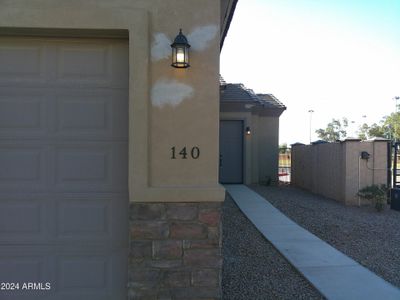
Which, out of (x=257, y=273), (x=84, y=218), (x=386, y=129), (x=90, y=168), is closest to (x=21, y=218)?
(x=84, y=218)

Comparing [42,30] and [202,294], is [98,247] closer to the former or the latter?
[202,294]

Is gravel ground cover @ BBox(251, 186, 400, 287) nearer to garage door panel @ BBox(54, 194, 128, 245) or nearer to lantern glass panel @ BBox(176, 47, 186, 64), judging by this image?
garage door panel @ BBox(54, 194, 128, 245)

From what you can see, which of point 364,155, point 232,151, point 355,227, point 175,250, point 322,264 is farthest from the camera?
point 232,151

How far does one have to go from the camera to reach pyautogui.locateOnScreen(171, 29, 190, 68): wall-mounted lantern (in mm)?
3736

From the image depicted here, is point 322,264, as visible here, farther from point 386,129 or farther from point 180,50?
point 386,129

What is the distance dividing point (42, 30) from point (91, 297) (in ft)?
9.40

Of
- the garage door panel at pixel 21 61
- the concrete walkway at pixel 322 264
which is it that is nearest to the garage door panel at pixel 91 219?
the garage door panel at pixel 21 61

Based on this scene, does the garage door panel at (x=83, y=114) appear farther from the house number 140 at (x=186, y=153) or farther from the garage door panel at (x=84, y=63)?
the house number 140 at (x=186, y=153)

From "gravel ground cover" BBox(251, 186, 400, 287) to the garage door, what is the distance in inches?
154

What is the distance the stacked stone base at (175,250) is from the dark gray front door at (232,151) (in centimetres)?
1208

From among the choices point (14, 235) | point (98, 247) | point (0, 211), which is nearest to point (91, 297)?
point (98, 247)

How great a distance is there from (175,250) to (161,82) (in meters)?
1.72

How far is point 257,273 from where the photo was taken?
5293 mm

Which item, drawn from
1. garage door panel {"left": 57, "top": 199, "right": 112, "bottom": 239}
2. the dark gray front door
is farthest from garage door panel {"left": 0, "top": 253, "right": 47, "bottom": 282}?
the dark gray front door
